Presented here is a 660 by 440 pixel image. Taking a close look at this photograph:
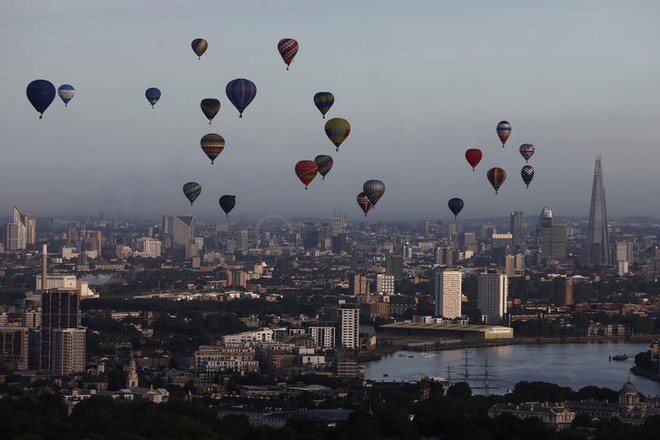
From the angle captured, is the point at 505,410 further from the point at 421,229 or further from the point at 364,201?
the point at 421,229

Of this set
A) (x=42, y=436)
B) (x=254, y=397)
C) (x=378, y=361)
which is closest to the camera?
(x=42, y=436)

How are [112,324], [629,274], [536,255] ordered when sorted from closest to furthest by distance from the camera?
[112,324] < [629,274] < [536,255]

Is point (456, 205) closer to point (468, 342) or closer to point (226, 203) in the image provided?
point (226, 203)

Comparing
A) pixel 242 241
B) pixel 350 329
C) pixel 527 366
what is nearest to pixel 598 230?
pixel 242 241

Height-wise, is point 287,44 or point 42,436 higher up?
point 287,44

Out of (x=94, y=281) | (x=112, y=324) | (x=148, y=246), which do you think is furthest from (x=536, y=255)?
(x=112, y=324)

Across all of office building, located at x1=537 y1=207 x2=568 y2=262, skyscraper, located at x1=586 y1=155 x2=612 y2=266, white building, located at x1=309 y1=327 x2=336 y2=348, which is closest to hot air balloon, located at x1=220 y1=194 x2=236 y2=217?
white building, located at x1=309 y1=327 x2=336 y2=348
